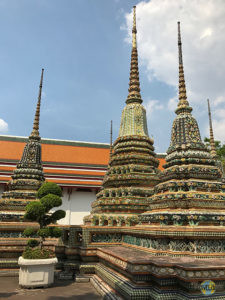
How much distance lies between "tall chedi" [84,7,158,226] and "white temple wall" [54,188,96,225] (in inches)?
426

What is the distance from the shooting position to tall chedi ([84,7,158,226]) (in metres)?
11.2

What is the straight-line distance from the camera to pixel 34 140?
13.8m

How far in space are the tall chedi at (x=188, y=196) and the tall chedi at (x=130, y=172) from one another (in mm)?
2664

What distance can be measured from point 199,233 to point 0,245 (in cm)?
754

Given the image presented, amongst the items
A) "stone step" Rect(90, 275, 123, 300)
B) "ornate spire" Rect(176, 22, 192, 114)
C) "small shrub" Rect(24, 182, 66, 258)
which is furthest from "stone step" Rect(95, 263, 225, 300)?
"ornate spire" Rect(176, 22, 192, 114)

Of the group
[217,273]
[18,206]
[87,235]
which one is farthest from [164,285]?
[18,206]

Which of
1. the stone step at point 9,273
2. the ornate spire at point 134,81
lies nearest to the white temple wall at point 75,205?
the ornate spire at point 134,81

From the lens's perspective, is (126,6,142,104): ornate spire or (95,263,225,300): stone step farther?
(126,6,142,104): ornate spire

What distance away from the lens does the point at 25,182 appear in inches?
486

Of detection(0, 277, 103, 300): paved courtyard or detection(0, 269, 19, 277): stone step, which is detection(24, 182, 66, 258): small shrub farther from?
detection(0, 269, 19, 277): stone step

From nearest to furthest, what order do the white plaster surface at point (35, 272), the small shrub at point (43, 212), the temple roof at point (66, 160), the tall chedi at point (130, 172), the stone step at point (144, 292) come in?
the stone step at point (144, 292) < the white plaster surface at point (35, 272) < the small shrub at point (43, 212) < the tall chedi at point (130, 172) < the temple roof at point (66, 160)

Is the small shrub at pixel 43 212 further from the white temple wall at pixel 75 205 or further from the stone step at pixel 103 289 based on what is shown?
the white temple wall at pixel 75 205

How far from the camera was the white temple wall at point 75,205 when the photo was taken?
2333cm

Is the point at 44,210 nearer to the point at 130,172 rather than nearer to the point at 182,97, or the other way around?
the point at 130,172
